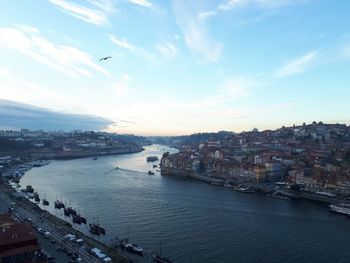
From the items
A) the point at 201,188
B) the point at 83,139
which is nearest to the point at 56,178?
the point at 201,188

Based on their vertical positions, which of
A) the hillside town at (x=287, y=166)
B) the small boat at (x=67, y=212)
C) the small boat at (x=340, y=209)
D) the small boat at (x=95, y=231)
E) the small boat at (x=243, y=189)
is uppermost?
the hillside town at (x=287, y=166)

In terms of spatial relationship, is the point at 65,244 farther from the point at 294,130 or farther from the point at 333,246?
the point at 294,130

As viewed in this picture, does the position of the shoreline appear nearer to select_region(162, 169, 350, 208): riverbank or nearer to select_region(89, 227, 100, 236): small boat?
select_region(162, 169, 350, 208): riverbank

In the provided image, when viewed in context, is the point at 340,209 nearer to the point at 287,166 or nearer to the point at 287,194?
the point at 287,194

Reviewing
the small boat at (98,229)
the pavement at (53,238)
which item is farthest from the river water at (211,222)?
the pavement at (53,238)

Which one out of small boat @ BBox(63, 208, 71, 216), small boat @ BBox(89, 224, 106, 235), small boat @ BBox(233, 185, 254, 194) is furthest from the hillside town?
small boat @ BBox(89, 224, 106, 235)

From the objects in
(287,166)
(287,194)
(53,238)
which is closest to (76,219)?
(53,238)

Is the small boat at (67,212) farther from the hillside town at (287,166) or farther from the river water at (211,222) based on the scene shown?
the hillside town at (287,166)

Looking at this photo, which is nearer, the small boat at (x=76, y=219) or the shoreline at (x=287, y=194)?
the small boat at (x=76, y=219)

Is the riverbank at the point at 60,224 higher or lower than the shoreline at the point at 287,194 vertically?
lower
